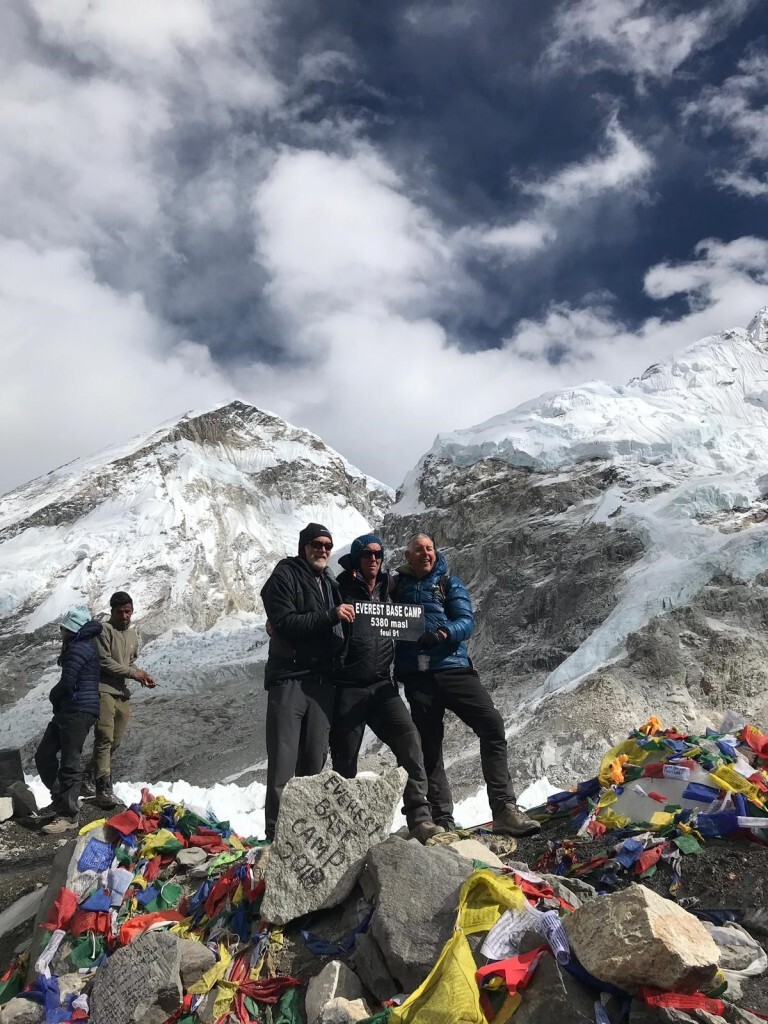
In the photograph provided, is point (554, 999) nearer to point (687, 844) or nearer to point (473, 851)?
point (473, 851)

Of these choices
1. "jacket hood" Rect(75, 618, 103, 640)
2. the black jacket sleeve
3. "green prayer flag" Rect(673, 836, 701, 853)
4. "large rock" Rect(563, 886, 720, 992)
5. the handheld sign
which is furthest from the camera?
"jacket hood" Rect(75, 618, 103, 640)

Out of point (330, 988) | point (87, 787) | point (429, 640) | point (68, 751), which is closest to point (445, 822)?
point (429, 640)

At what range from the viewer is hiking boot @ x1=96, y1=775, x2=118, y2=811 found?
6.81 m

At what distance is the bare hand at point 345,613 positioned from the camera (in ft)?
14.1

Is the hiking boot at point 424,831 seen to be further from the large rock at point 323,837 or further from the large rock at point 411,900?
the large rock at point 411,900

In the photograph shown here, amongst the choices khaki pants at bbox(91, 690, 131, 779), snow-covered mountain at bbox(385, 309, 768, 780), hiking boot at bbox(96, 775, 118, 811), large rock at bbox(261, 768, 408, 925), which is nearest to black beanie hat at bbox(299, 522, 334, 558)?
large rock at bbox(261, 768, 408, 925)

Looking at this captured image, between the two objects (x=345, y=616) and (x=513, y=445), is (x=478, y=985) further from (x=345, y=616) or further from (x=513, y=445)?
(x=513, y=445)

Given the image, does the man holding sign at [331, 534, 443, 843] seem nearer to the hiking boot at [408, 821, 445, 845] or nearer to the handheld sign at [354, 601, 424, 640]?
the handheld sign at [354, 601, 424, 640]

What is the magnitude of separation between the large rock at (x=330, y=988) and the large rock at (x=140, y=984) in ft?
1.87

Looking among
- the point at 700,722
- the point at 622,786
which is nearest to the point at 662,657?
the point at 700,722

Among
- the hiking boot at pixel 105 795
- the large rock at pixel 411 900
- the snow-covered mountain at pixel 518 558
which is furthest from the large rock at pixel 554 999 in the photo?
the snow-covered mountain at pixel 518 558

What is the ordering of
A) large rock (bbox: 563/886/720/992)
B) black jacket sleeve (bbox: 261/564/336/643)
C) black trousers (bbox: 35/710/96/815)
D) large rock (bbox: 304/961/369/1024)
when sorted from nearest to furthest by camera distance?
1. large rock (bbox: 563/886/720/992)
2. large rock (bbox: 304/961/369/1024)
3. black jacket sleeve (bbox: 261/564/336/643)
4. black trousers (bbox: 35/710/96/815)

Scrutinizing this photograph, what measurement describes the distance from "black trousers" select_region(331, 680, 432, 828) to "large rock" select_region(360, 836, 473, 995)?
111 centimetres

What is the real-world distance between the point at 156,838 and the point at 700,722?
5628mm
